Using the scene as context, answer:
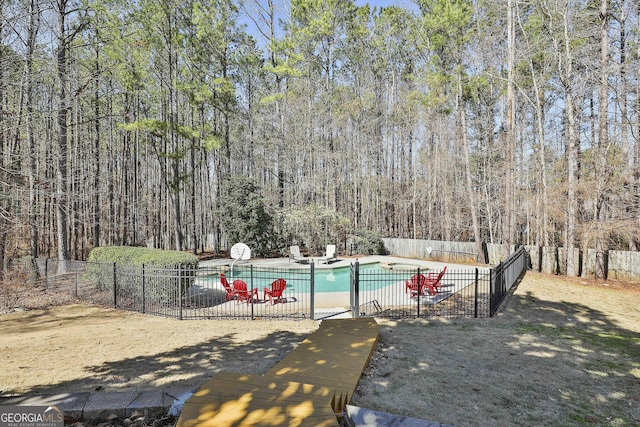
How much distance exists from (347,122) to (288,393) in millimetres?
22084

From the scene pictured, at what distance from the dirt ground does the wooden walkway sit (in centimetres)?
31

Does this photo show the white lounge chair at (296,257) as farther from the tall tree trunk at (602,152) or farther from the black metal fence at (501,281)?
the tall tree trunk at (602,152)

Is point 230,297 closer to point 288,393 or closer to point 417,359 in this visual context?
point 417,359

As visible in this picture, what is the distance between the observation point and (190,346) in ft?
17.5

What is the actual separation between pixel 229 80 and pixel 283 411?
20.9 m

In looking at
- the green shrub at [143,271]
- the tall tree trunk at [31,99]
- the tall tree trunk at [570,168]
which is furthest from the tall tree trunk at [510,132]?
the tall tree trunk at [31,99]

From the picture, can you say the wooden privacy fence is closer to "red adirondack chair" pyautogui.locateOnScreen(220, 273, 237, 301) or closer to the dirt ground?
the dirt ground

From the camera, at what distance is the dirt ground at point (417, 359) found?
3.61 m

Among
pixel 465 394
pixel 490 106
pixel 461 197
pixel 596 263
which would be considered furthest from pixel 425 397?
pixel 490 106

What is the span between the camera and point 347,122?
23.5 meters

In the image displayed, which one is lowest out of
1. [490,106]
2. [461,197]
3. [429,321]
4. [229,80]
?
[429,321]

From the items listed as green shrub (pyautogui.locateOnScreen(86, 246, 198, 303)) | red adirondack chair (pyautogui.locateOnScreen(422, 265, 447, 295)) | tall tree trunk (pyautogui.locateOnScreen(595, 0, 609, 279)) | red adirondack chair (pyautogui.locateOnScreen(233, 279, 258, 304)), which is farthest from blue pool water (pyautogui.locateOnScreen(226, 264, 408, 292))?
tall tree trunk (pyautogui.locateOnScreen(595, 0, 609, 279))

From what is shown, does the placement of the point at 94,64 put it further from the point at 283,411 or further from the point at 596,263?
the point at 596,263

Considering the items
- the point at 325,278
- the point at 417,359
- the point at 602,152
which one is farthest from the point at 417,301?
the point at 602,152
